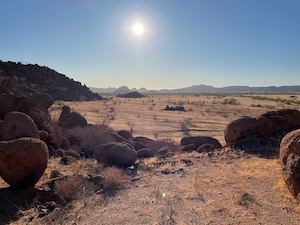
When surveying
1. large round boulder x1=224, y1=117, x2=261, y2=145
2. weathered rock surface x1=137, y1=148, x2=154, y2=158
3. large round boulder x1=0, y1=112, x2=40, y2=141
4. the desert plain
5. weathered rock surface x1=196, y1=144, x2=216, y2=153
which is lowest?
weathered rock surface x1=137, y1=148, x2=154, y2=158

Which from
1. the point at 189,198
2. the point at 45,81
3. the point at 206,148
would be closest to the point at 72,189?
the point at 189,198

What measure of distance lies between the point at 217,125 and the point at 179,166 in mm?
14475

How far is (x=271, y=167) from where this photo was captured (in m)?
8.70

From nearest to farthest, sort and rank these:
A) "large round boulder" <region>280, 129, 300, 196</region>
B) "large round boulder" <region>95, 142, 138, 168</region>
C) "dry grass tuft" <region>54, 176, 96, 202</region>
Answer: "large round boulder" <region>280, 129, 300, 196</region> < "dry grass tuft" <region>54, 176, 96, 202</region> < "large round boulder" <region>95, 142, 138, 168</region>

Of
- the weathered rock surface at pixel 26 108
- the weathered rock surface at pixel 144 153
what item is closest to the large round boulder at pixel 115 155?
the weathered rock surface at pixel 144 153

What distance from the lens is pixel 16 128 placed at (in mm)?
9578

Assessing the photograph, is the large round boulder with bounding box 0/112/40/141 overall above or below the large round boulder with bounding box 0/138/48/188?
above

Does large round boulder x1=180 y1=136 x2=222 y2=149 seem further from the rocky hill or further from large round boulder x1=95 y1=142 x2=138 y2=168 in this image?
the rocky hill

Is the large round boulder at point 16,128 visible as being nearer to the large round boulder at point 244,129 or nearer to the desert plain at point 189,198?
the desert plain at point 189,198

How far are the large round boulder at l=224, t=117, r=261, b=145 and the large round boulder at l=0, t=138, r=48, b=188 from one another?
725 cm

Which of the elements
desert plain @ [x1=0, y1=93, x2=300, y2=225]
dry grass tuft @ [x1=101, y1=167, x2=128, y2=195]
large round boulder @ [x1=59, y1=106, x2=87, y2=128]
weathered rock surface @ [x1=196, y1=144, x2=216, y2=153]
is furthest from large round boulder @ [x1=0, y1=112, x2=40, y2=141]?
weathered rock surface @ [x1=196, y1=144, x2=216, y2=153]

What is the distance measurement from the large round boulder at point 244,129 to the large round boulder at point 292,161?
4.22 meters

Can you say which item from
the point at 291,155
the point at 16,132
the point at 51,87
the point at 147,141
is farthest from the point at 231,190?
the point at 51,87

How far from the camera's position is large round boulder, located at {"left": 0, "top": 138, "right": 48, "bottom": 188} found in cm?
725
